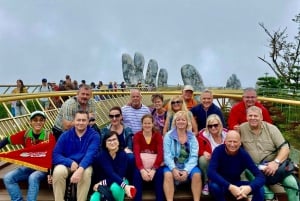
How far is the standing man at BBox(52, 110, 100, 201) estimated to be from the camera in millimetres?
4746

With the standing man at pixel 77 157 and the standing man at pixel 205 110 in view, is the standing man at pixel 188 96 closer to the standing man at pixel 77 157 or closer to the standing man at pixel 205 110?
the standing man at pixel 205 110

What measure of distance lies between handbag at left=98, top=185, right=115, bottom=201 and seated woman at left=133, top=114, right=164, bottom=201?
14.7 inches

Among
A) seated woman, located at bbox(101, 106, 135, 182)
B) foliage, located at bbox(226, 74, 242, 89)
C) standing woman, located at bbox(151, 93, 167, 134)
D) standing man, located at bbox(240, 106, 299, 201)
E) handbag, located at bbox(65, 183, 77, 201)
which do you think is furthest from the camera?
foliage, located at bbox(226, 74, 242, 89)

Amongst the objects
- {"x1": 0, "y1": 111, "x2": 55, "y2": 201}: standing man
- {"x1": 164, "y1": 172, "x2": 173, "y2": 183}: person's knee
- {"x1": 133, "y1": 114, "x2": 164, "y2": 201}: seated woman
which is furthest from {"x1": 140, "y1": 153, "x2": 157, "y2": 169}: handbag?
{"x1": 0, "y1": 111, "x2": 55, "y2": 201}: standing man

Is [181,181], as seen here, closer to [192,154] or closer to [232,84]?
[192,154]

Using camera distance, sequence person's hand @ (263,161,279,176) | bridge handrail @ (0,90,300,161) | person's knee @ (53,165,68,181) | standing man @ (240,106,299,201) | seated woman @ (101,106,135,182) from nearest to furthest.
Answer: person's knee @ (53,165,68,181) → person's hand @ (263,161,279,176) → standing man @ (240,106,299,201) → seated woman @ (101,106,135,182) → bridge handrail @ (0,90,300,161)

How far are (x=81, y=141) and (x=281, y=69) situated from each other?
100 feet

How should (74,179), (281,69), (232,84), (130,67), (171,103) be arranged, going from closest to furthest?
(74,179)
(171,103)
(281,69)
(232,84)
(130,67)

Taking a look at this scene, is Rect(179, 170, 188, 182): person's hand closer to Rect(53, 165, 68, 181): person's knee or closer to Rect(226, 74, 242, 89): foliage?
Rect(53, 165, 68, 181): person's knee

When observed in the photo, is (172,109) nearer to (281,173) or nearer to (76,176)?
(281,173)

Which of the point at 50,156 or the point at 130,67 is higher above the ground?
the point at 130,67

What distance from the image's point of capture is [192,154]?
5156 mm

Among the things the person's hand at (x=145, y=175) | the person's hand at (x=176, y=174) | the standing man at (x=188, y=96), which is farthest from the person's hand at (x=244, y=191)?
the standing man at (x=188, y=96)

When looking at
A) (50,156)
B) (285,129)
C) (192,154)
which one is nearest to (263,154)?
(192,154)
